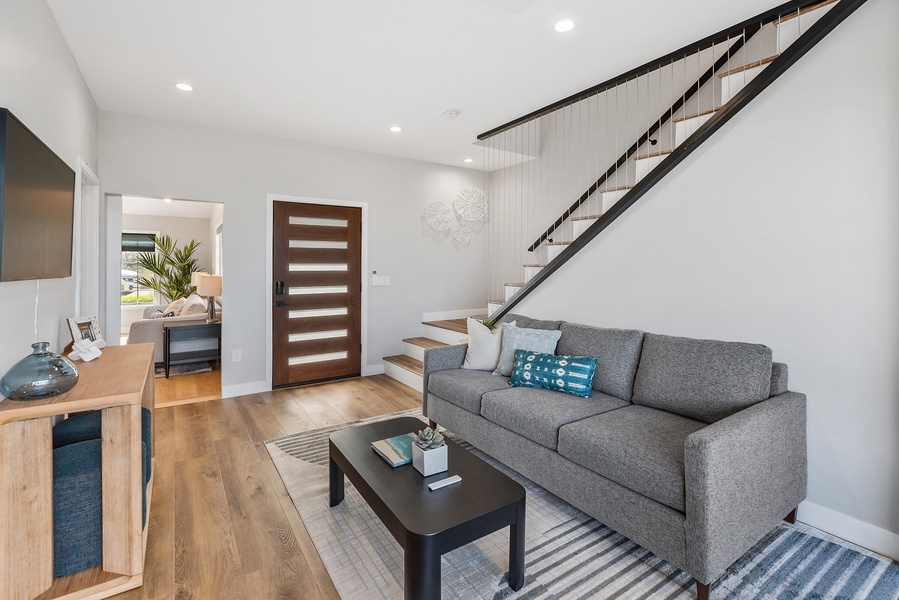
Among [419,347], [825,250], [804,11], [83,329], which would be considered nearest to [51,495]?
[83,329]

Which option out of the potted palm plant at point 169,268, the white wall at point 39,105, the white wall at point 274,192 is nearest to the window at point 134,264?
the potted palm plant at point 169,268

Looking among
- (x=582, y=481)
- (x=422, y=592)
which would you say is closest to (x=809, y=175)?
(x=582, y=481)

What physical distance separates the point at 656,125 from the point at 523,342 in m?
2.02

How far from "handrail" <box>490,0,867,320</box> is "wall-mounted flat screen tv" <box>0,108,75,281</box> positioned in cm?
313

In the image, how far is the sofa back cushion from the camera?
6.68 feet

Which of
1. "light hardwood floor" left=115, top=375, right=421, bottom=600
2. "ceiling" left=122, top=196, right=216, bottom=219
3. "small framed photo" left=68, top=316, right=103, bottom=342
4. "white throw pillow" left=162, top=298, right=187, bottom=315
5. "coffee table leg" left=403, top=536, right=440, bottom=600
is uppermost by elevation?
"ceiling" left=122, top=196, right=216, bottom=219

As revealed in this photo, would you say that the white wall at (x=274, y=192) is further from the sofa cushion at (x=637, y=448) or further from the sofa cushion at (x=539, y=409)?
the sofa cushion at (x=637, y=448)

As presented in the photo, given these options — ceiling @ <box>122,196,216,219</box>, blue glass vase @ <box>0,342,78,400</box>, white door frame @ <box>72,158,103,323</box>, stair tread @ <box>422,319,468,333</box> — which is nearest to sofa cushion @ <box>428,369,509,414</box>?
stair tread @ <box>422,319,468,333</box>

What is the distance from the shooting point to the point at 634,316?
117 inches

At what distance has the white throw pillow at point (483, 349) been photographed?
323 centimetres

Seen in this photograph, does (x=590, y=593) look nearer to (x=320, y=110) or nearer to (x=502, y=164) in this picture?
(x=320, y=110)

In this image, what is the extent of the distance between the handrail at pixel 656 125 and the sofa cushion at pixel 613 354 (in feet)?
5.51

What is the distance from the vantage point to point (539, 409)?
7.80 feet

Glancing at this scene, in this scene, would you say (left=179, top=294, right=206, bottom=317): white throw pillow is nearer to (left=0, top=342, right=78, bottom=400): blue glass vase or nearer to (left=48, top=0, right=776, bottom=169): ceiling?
(left=48, top=0, right=776, bottom=169): ceiling
